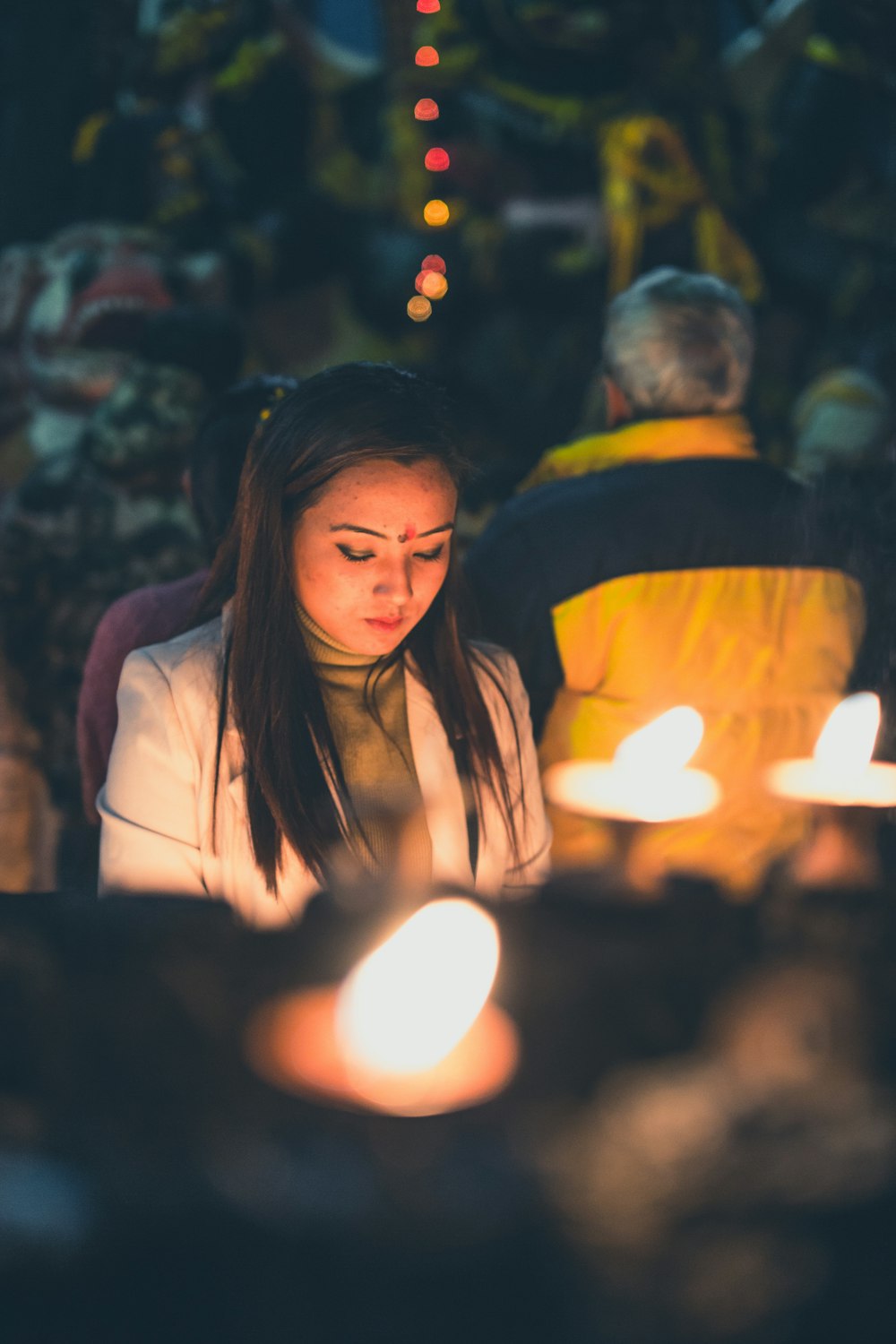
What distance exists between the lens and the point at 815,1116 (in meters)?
0.64

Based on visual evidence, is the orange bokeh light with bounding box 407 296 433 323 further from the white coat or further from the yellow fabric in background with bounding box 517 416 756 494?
the white coat

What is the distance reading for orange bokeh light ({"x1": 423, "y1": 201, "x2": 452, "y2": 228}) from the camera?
845cm

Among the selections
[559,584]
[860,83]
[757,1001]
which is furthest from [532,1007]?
[860,83]

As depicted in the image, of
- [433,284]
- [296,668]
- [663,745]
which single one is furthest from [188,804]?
[433,284]

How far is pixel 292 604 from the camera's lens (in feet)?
4.80

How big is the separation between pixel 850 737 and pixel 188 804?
2.40 ft

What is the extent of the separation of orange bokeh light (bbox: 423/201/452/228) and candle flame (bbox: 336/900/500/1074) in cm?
845

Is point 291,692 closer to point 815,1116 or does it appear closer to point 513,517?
point 513,517

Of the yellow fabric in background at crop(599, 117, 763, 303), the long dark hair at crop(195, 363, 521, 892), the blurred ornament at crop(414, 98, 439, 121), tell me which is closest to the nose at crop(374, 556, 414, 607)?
the long dark hair at crop(195, 363, 521, 892)

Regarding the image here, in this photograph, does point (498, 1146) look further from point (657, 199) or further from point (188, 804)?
point (657, 199)

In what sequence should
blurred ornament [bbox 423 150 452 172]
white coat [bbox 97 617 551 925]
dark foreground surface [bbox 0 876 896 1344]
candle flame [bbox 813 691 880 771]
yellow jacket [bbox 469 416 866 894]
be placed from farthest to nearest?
1. blurred ornament [bbox 423 150 452 172]
2. yellow jacket [bbox 469 416 866 894]
3. white coat [bbox 97 617 551 925]
4. candle flame [bbox 813 691 880 771]
5. dark foreground surface [bbox 0 876 896 1344]

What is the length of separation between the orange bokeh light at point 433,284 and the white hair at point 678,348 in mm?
6478

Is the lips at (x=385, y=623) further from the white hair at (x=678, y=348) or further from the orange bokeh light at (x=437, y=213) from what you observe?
the orange bokeh light at (x=437, y=213)

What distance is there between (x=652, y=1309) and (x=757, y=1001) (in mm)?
201
